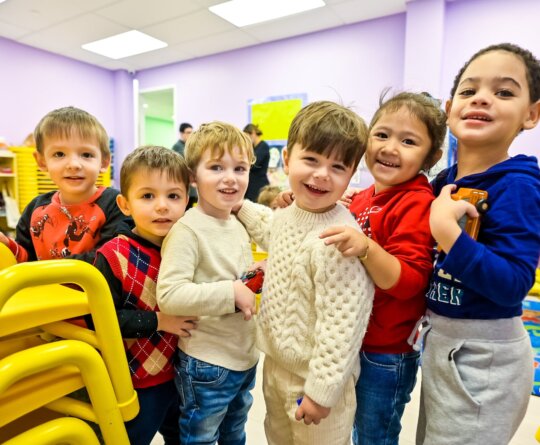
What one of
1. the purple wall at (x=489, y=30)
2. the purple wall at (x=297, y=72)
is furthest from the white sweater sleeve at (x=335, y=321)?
the purple wall at (x=489, y=30)

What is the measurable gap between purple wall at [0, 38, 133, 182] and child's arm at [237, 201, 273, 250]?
5.35 m

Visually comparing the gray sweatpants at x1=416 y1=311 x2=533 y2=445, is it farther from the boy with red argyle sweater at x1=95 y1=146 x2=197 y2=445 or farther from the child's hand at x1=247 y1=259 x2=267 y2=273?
the boy with red argyle sweater at x1=95 y1=146 x2=197 y2=445

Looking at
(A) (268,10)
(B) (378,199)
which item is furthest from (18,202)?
(B) (378,199)

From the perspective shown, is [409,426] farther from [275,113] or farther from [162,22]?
[162,22]

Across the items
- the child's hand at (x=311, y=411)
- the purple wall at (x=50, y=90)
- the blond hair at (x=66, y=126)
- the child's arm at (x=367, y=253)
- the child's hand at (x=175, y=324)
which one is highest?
the purple wall at (x=50, y=90)

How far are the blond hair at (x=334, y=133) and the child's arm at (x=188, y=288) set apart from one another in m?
0.35

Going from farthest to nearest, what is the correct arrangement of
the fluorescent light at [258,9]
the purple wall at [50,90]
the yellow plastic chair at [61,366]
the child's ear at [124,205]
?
the purple wall at [50,90] < the fluorescent light at [258,9] < the child's ear at [124,205] < the yellow plastic chair at [61,366]

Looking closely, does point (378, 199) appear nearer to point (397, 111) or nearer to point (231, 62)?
point (397, 111)

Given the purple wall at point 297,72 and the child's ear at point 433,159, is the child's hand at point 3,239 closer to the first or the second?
the child's ear at point 433,159

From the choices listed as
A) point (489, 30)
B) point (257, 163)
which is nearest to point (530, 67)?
point (489, 30)

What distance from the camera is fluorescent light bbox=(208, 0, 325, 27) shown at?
371 centimetres

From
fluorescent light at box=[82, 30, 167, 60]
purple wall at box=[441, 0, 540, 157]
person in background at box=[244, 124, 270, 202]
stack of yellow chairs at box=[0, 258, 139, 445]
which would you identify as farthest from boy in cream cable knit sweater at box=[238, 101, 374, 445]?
fluorescent light at box=[82, 30, 167, 60]

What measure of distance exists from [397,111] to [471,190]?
24cm

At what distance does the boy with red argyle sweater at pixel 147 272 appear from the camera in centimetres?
91
